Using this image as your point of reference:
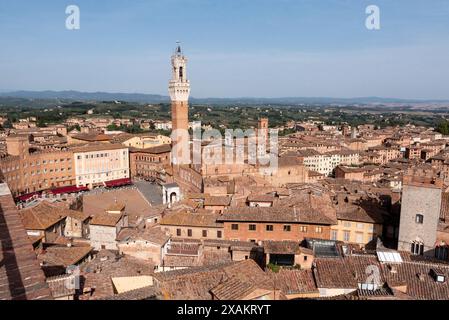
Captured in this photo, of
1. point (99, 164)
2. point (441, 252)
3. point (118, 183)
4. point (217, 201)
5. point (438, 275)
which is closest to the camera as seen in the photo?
point (438, 275)

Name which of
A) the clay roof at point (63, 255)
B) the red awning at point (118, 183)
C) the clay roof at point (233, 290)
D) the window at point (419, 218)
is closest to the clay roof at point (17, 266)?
the clay roof at point (233, 290)

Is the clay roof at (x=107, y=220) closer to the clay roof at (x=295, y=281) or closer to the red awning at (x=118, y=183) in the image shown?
the clay roof at (x=295, y=281)

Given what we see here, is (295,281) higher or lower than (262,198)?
lower

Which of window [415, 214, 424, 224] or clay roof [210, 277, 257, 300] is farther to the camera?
window [415, 214, 424, 224]

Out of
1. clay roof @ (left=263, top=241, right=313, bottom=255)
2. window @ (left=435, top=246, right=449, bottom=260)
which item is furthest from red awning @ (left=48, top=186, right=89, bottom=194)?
window @ (left=435, top=246, right=449, bottom=260)

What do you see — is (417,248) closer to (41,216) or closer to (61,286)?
(61,286)

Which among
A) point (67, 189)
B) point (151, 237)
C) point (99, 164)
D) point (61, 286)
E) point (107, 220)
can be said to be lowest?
point (67, 189)

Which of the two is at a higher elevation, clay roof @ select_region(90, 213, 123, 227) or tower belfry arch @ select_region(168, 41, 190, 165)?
→ tower belfry arch @ select_region(168, 41, 190, 165)

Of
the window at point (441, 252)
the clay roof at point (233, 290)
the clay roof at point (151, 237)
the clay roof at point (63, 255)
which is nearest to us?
the clay roof at point (233, 290)

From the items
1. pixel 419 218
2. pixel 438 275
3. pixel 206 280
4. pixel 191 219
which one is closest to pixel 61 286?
pixel 206 280

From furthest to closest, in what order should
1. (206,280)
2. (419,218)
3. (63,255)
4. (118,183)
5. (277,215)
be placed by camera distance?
1. (118,183)
2. (277,215)
3. (419,218)
4. (63,255)
5. (206,280)

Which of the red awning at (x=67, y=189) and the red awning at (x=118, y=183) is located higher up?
the red awning at (x=67, y=189)

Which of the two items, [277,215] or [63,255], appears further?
[277,215]

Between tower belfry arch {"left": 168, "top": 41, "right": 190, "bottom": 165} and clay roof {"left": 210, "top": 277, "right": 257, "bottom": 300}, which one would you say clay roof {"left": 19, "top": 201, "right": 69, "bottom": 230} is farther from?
tower belfry arch {"left": 168, "top": 41, "right": 190, "bottom": 165}
